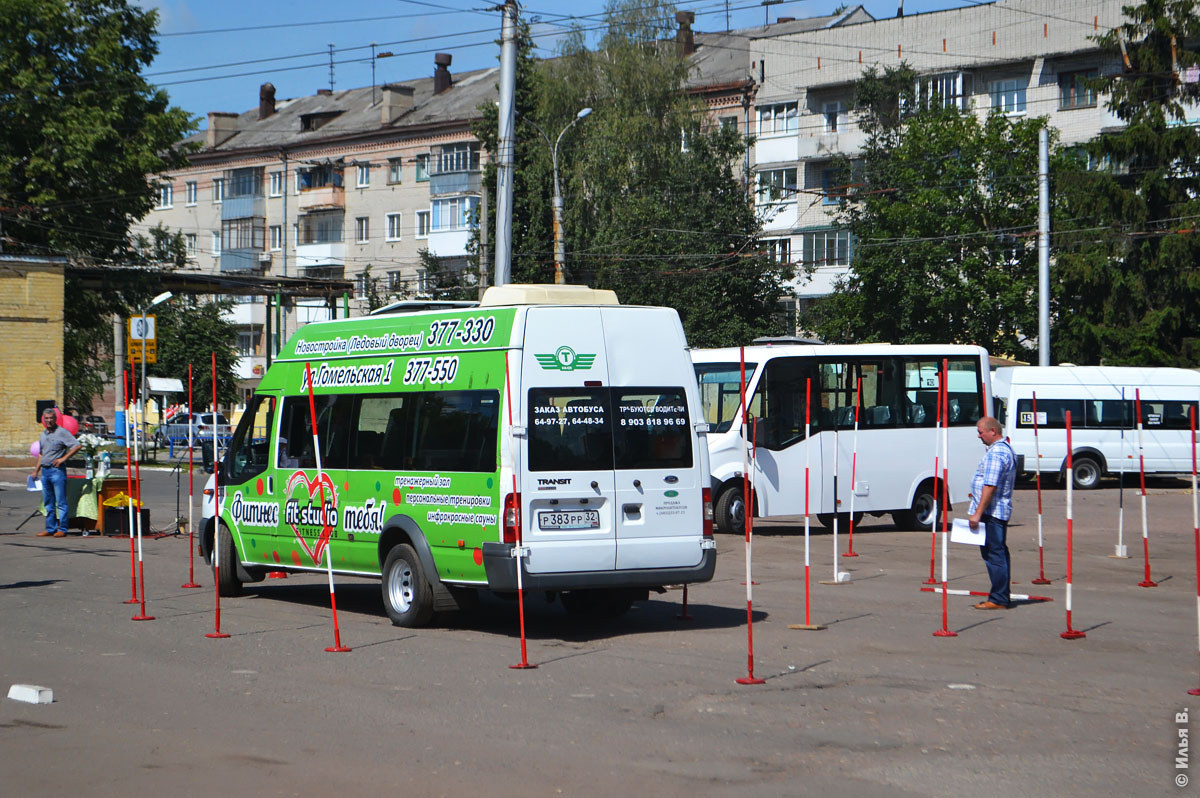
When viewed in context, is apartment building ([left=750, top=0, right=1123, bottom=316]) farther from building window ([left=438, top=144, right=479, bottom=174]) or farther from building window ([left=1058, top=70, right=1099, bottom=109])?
building window ([left=438, top=144, right=479, bottom=174])

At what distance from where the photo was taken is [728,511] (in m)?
20.8

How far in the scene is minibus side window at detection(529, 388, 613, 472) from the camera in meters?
10.6

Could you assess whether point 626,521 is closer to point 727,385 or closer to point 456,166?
point 727,385

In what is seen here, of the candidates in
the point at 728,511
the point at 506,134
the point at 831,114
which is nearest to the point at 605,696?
the point at 728,511

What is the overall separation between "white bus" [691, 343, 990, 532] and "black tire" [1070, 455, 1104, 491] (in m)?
13.9

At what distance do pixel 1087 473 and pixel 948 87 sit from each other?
24644mm

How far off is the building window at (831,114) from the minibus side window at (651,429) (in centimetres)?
4950

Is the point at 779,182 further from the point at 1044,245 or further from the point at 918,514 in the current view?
the point at 918,514

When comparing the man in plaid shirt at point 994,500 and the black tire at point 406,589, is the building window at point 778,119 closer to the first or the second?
the man in plaid shirt at point 994,500

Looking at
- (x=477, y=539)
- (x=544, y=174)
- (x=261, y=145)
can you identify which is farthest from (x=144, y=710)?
(x=261, y=145)

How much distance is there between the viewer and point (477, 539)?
10.5 metres

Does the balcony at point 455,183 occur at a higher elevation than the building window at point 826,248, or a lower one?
higher

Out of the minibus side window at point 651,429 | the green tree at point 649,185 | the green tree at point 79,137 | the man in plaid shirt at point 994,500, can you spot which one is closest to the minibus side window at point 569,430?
the minibus side window at point 651,429

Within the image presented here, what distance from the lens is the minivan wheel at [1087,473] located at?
35.4 metres
